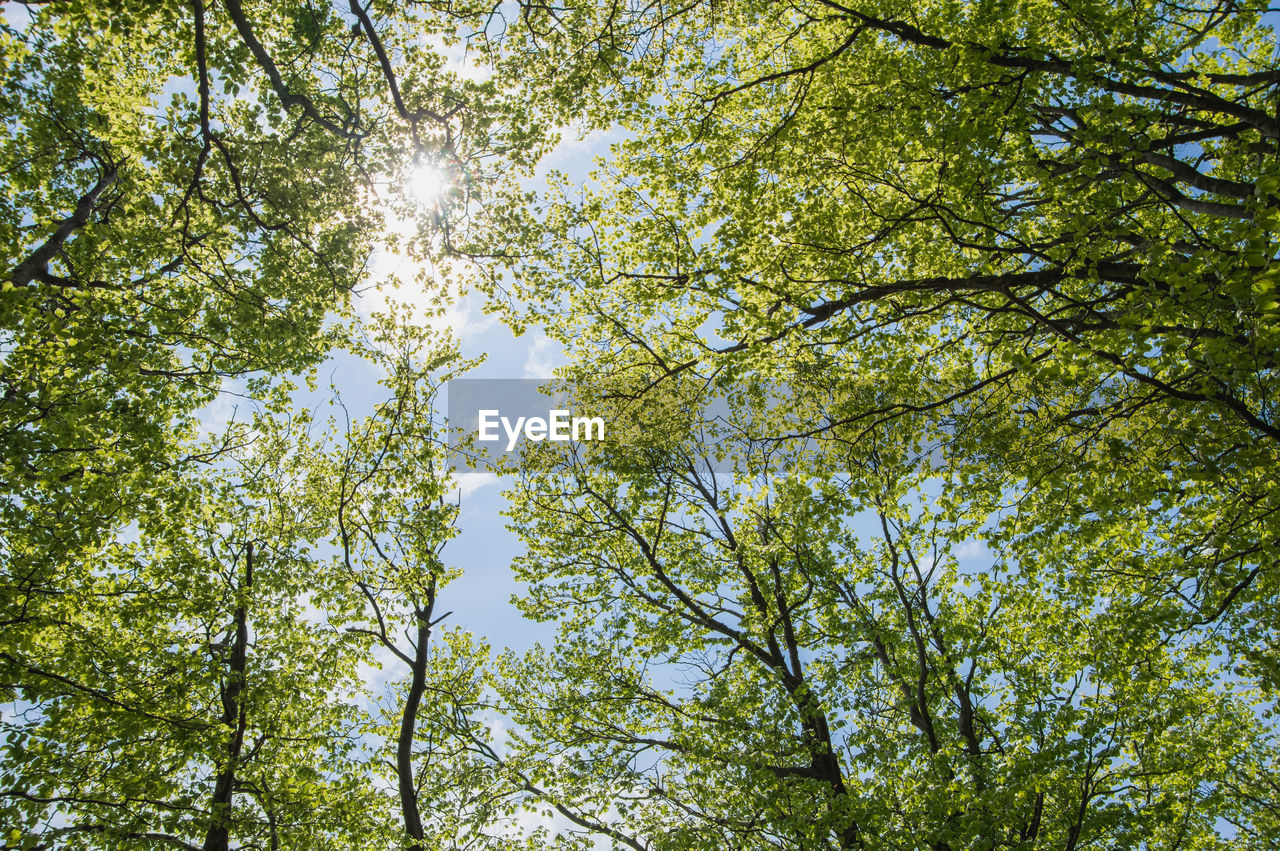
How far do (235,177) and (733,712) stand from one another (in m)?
11.8

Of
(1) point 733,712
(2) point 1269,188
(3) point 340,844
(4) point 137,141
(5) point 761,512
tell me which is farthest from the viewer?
(5) point 761,512

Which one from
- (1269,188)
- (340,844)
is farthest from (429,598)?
(1269,188)

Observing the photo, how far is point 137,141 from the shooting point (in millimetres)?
8953

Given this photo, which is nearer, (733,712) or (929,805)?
(929,805)

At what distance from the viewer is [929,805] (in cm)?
1003

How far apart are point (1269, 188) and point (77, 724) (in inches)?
612

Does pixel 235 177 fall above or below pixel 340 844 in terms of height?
above

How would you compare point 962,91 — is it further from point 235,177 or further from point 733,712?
point 733,712

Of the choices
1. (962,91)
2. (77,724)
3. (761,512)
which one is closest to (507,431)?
(761,512)

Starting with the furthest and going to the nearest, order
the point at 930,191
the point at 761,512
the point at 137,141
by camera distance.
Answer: the point at 761,512 → the point at 930,191 → the point at 137,141

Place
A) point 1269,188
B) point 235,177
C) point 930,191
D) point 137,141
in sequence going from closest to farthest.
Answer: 1. point 1269,188
2. point 235,177
3. point 137,141
4. point 930,191

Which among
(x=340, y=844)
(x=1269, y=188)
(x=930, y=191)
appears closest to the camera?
(x=1269, y=188)

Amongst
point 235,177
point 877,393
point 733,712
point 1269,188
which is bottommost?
point 733,712

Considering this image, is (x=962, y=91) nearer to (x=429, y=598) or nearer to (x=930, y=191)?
(x=930, y=191)
